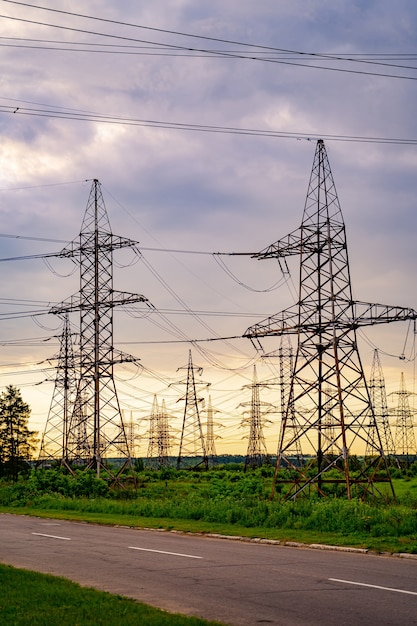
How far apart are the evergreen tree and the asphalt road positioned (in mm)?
87736

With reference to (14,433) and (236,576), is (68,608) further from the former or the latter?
(14,433)

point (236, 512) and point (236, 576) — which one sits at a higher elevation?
point (236, 512)

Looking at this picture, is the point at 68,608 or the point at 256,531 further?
the point at 256,531

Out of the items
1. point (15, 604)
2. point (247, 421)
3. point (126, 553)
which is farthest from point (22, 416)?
point (15, 604)

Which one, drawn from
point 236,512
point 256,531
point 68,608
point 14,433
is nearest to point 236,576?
point 68,608

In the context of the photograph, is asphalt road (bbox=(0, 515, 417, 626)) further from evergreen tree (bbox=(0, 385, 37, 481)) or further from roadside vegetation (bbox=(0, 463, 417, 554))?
evergreen tree (bbox=(0, 385, 37, 481))

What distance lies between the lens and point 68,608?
33.2 ft

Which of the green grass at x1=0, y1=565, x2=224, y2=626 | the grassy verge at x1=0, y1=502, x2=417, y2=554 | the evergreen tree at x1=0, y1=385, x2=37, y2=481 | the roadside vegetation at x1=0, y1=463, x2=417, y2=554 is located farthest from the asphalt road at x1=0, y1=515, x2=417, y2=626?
the evergreen tree at x1=0, y1=385, x2=37, y2=481

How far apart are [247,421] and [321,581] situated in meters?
77.8

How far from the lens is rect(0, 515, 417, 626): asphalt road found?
405 inches

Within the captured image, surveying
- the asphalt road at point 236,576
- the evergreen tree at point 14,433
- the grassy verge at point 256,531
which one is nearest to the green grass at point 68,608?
the asphalt road at point 236,576

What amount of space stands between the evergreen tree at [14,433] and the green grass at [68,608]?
9763cm

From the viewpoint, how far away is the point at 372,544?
1867cm

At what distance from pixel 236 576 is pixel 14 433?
323 ft
